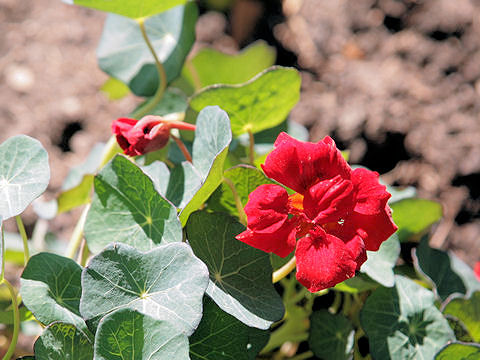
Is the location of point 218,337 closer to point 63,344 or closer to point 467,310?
point 63,344

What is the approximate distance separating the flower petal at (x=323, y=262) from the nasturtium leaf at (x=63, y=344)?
0.30 meters

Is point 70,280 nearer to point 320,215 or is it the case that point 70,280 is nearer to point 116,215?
point 116,215

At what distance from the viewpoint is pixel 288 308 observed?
0.90 m

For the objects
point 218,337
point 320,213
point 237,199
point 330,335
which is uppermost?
point 320,213

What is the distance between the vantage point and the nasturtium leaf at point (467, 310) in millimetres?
818

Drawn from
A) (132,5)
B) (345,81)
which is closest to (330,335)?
(132,5)

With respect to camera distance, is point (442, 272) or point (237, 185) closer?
point (237, 185)

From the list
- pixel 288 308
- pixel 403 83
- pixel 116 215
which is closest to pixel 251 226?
pixel 116 215

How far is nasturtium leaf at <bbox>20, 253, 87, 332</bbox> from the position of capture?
0.67m

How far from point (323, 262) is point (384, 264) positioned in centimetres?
26

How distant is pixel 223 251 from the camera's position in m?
0.69

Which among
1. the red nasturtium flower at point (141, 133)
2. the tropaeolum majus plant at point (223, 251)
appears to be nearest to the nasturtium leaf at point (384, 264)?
the tropaeolum majus plant at point (223, 251)

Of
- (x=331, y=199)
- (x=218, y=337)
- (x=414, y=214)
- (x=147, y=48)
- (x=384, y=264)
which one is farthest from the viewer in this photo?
(x=147, y=48)

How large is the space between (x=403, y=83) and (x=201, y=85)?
0.65 m
